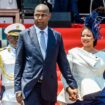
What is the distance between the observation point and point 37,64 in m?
4.69

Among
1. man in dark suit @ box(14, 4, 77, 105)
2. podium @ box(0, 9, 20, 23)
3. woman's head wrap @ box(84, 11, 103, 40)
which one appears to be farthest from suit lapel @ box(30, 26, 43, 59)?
podium @ box(0, 9, 20, 23)

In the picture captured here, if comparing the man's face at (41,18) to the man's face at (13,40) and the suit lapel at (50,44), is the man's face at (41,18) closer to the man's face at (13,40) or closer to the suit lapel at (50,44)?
the suit lapel at (50,44)

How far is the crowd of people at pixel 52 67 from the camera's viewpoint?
4.70 meters

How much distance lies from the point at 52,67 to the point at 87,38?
0.65m

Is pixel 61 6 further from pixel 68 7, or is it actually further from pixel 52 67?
pixel 52 67

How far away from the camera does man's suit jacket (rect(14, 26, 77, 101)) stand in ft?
15.4

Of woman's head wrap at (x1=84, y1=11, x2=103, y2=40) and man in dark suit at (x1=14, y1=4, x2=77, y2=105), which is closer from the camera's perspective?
man in dark suit at (x1=14, y1=4, x2=77, y2=105)

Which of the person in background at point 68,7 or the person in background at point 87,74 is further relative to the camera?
the person in background at point 68,7

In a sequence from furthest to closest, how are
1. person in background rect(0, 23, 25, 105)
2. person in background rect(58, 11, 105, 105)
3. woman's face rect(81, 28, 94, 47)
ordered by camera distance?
person in background rect(0, 23, 25, 105)
woman's face rect(81, 28, 94, 47)
person in background rect(58, 11, 105, 105)

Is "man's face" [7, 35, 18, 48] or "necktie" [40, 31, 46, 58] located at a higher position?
"necktie" [40, 31, 46, 58]

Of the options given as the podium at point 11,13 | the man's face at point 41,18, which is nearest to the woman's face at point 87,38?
the man's face at point 41,18

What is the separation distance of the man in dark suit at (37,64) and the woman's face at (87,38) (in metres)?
0.50

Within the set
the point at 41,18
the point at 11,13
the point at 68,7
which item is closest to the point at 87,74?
the point at 41,18

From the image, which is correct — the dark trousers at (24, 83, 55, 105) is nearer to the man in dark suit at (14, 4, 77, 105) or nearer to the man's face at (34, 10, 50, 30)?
the man in dark suit at (14, 4, 77, 105)
